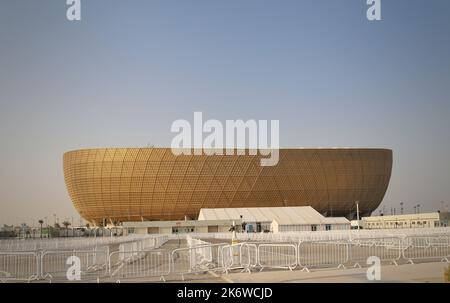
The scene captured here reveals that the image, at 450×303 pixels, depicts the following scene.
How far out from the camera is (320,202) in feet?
351

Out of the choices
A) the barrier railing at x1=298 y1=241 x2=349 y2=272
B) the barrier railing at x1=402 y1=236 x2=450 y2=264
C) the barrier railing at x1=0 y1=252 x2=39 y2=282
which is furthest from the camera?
the barrier railing at x1=402 y1=236 x2=450 y2=264

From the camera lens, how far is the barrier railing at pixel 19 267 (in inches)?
621

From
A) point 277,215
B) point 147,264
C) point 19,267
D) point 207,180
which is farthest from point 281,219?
point 19,267

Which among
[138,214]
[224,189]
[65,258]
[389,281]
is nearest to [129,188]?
[138,214]

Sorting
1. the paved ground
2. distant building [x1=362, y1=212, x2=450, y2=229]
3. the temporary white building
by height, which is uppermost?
the paved ground

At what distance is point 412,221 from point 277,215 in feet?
79.4

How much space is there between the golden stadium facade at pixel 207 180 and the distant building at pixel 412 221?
10500 millimetres

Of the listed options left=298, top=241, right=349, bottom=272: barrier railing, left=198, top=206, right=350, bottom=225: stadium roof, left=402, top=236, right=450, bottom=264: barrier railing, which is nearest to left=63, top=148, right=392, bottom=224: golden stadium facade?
left=198, top=206, right=350, bottom=225: stadium roof

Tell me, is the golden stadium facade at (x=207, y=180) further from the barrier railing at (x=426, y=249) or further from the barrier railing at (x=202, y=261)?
the barrier railing at (x=202, y=261)

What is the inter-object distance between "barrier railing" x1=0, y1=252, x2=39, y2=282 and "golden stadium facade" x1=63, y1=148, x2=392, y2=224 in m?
83.1

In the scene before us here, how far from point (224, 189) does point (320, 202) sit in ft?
61.2

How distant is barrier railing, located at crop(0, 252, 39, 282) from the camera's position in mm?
15773

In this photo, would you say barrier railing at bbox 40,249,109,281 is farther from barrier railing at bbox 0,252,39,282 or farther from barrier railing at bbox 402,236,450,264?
barrier railing at bbox 402,236,450,264
